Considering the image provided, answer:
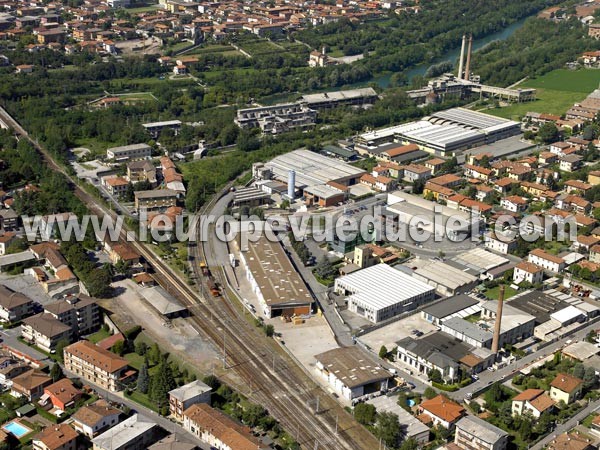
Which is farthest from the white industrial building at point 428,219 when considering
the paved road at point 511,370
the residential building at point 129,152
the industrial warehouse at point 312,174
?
the residential building at point 129,152

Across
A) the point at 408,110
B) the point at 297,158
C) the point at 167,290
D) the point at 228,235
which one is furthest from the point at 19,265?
the point at 408,110

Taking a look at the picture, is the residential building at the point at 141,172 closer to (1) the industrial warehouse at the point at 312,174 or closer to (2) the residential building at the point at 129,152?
(2) the residential building at the point at 129,152

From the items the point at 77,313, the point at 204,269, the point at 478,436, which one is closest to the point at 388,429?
the point at 478,436

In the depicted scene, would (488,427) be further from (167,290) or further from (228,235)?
(228,235)

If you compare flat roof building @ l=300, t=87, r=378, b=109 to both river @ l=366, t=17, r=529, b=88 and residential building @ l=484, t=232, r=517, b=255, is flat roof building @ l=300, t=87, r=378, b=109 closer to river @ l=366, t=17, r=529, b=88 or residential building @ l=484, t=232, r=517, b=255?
river @ l=366, t=17, r=529, b=88

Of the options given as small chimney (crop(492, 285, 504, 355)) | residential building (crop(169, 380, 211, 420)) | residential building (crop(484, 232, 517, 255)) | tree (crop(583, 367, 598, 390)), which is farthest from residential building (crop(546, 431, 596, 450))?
residential building (crop(484, 232, 517, 255))
